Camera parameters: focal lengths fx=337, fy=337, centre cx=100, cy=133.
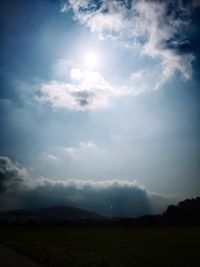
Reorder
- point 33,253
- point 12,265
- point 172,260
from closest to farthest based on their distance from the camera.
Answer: point 12,265 < point 172,260 < point 33,253

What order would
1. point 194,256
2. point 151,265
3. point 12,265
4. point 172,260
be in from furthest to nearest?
point 194,256, point 172,260, point 151,265, point 12,265

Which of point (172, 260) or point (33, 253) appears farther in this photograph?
point (33, 253)

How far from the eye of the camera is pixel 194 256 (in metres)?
30.6

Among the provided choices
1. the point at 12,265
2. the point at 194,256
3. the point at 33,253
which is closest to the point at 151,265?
the point at 194,256

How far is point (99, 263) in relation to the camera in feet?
76.9

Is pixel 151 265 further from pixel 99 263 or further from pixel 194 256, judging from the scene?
pixel 194 256

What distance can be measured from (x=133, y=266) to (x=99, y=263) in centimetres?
269

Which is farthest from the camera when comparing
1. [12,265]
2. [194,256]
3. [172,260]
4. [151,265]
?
[194,256]

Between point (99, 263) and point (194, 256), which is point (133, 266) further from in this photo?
point (194, 256)

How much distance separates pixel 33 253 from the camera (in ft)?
108

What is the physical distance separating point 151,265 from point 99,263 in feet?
14.6

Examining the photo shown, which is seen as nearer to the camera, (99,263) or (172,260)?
(99,263)

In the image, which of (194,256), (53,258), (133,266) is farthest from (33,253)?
(194,256)

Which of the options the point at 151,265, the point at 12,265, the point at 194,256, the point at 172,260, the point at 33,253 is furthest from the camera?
the point at 33,253
